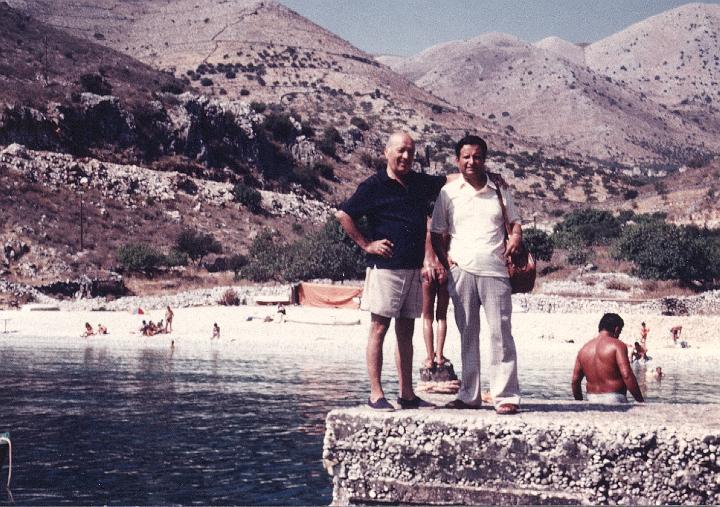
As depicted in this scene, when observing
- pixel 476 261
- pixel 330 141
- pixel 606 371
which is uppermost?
pixel 330 141

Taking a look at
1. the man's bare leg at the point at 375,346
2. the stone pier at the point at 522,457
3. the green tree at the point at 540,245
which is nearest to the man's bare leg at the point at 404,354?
the man's bare leg at the point at 375,346

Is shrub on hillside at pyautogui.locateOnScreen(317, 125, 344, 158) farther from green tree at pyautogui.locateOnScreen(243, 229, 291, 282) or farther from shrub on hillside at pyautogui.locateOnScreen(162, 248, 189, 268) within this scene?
shrub on hillside at pyautogui.locateOnScreen(162, 248, 189, 268)

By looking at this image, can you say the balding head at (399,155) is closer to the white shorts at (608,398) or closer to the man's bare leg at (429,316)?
the man's bare leg at (429,316)

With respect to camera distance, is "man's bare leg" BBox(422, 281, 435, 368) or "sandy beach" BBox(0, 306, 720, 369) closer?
"man's bare leg" BBox(422, 281, 435, 368)

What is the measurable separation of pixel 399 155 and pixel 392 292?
3.56ft

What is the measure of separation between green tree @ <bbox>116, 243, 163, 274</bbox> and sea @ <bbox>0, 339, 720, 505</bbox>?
985 inches

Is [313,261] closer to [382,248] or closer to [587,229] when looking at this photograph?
[587,229]

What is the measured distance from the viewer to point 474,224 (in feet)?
22.7

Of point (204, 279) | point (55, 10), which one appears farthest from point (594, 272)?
point (55, 10)

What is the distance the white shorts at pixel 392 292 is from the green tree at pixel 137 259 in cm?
4998

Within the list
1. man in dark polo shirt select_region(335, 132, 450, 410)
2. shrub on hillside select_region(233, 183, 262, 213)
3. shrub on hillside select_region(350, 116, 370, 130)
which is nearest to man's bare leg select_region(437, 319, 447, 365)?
man in dark polo shirt select_region(335, 132, 450, 410)

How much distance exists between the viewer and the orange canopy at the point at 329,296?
42.7 metres

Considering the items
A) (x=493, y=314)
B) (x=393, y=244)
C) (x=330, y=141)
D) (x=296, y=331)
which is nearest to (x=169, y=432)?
(x=393, y=244)

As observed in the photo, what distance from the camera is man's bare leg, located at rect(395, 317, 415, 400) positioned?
692 centimetres
